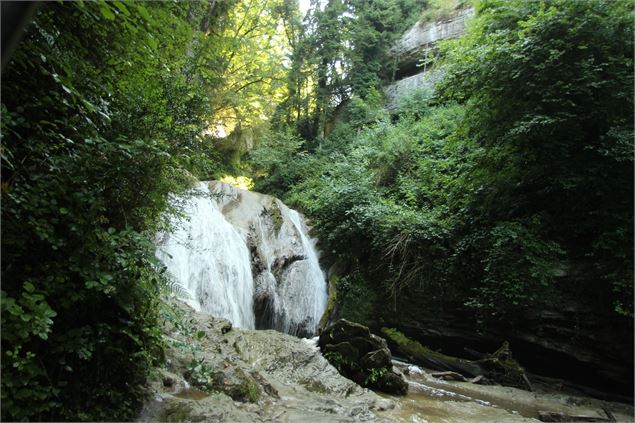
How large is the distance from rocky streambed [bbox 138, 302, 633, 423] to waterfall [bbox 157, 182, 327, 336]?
8.67 ft

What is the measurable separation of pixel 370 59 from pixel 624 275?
17.1 m

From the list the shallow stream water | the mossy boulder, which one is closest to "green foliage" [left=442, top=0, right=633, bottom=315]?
the shallow stream water

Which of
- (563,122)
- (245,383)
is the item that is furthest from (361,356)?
(563,122)

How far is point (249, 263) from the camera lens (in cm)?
1032

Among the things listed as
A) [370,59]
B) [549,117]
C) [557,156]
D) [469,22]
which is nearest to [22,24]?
[549,117]

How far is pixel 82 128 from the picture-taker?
3.00 metres

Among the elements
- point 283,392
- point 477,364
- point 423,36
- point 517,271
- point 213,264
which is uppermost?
point 423,36

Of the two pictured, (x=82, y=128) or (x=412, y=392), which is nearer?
(x=82, y=128)

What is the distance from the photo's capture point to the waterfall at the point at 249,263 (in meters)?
8.52

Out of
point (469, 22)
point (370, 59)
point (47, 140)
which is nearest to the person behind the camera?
point (47, 140)

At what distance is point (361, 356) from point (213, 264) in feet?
14.3

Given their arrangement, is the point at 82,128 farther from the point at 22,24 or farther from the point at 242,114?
the point at 242,114

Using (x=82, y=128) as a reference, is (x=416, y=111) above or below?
above

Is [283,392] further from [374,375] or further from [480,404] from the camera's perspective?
[480,404]
